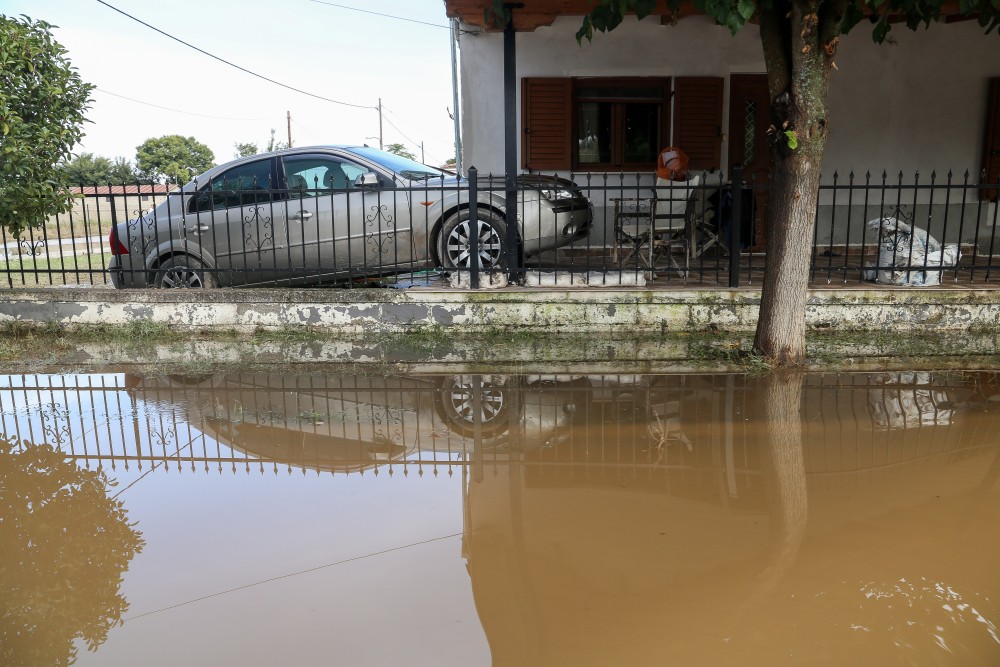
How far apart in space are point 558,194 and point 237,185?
339cm

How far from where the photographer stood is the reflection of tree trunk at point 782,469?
10.3 feet

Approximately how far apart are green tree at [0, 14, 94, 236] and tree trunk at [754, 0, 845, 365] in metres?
6.65

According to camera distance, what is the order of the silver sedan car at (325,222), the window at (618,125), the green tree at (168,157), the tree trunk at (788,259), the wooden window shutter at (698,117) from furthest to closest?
the green tree at (168,157), the window at (618,125), the wooden window shutter at (698,117), the silver sedan car at (325,222), the tree trunk at (788,259)

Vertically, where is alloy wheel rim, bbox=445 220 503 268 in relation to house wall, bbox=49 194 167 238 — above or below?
below

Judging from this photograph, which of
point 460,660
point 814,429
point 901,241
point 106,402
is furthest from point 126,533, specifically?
point 901,241

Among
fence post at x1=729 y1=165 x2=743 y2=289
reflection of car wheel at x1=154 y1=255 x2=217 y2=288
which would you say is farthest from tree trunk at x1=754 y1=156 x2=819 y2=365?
reflection of car wheel at x1=154 y1=255 x2=217 y2=288

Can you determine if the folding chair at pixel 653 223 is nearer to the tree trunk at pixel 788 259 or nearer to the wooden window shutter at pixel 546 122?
the wooden window shutter at pixel 546 122

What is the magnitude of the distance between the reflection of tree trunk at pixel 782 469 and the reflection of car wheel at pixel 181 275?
18.7ft

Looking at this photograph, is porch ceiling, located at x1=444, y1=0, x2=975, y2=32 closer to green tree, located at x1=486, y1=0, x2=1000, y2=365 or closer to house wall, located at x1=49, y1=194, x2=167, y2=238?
green tree, located at x1=486, y1=0, x2=1000, y2=365

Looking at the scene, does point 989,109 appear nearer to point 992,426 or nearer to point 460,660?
point 992,426

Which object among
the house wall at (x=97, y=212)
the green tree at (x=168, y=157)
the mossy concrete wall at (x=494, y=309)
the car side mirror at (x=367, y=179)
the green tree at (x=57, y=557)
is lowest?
the green tree at (x=57, y=557)

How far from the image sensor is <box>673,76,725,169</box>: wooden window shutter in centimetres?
1013

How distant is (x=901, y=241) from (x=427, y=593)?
7538mm

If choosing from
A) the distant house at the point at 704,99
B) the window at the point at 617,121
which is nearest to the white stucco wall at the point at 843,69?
the distant house at the point at 704,99
